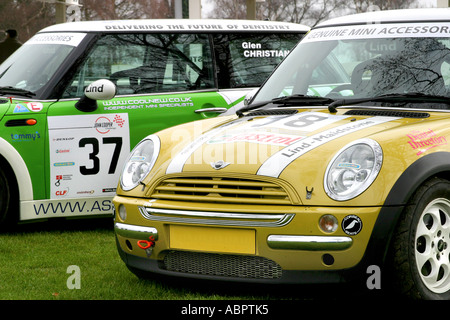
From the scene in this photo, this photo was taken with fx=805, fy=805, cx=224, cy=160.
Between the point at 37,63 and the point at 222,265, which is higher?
the point at 37,63

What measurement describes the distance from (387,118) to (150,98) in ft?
9.10

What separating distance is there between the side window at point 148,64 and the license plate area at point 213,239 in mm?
2684

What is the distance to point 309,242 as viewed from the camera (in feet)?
12.8

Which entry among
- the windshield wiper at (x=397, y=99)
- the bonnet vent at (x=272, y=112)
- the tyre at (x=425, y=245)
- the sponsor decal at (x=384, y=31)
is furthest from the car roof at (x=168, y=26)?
the tyre at (x=425, y=245)

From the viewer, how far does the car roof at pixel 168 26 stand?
6905 millimetres

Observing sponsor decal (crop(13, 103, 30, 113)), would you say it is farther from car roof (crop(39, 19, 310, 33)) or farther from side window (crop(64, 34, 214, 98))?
car roof (crop(39, 19, 310, 33))

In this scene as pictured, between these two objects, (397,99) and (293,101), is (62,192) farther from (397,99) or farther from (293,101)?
(397,99)

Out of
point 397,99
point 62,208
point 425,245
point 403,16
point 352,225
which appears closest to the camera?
point 352,225

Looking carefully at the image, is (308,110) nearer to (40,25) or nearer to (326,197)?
(326,197)

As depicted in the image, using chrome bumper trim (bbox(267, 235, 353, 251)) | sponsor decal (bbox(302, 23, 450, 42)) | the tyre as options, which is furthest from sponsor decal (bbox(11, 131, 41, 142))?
the tyre

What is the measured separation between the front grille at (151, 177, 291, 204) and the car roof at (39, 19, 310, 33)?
2.92 m

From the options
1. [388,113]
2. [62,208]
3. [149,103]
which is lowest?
[62,208]

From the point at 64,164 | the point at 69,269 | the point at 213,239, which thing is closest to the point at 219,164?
the point at 213,239

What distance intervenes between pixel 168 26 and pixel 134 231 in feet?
10.3
